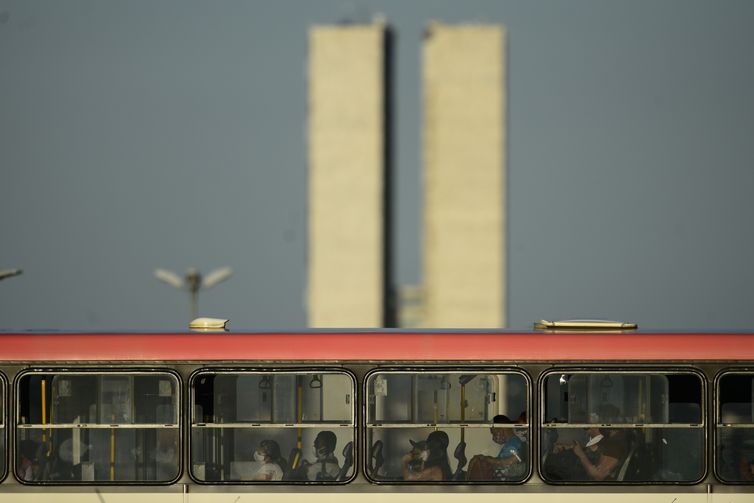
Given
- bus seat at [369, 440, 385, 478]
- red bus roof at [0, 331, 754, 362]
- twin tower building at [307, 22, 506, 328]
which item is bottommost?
bus seat at [369, 440, 385, 478]

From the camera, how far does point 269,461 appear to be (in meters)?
14.2

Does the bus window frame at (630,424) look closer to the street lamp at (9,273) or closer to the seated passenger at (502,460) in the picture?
the seated passenger at (502,460)

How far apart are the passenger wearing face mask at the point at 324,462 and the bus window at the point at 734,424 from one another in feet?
11.9

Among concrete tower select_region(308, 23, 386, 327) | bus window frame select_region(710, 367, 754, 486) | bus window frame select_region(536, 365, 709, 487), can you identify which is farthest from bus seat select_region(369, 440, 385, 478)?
concrete tower select_region(308, 23, 386, 327)

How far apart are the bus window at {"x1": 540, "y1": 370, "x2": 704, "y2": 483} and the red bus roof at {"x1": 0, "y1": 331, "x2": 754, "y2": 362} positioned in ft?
0.78

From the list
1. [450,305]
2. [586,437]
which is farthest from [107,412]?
[450,305]

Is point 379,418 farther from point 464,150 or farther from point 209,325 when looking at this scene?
point 464,150

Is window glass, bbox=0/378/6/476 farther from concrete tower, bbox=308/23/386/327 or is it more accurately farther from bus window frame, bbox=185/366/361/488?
concrete tower, bbox=308/23/386/327

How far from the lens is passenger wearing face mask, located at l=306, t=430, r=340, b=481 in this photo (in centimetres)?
1414

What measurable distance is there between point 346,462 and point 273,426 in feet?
2.51

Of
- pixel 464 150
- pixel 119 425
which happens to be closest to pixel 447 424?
pixel 119 425

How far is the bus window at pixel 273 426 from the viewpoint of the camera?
46.3 ft

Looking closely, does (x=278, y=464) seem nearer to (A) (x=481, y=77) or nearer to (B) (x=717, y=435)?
(B) (x=717, y=435)

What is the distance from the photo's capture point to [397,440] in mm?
14133
